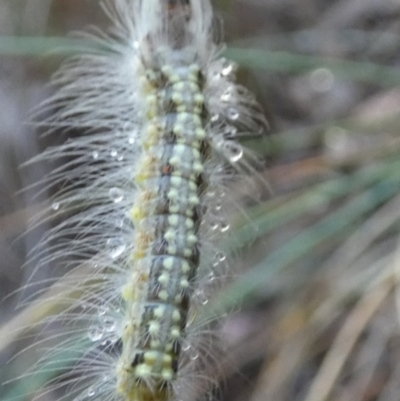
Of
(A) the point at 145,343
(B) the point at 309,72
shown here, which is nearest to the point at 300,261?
(B) the point at 309,72

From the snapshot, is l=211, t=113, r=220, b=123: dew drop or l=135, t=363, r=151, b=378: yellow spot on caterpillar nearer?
l=135, t=363, r=151, b=378: yellow spot on caterpillar

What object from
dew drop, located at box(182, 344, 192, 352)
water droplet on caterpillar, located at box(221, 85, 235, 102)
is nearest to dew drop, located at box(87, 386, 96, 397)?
dew drop, located at box(182, 344, 192, 352)

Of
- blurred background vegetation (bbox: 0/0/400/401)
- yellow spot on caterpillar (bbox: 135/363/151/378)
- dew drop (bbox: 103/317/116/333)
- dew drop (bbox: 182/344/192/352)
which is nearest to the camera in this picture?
yellow spot on caterpillar (bbox: 135/363/151/378)

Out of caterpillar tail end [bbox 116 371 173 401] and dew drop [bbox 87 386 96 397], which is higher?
caterpillar tail end [bbox 116 371 173 401]

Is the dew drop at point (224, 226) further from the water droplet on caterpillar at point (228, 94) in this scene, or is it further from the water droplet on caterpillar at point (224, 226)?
the water droplet on caterpillar at point (228, 94)

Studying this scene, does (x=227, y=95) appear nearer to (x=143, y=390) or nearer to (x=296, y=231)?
(x=143, y=390)

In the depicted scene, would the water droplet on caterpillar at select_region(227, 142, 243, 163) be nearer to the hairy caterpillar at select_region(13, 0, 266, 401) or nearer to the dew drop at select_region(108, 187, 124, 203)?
the hairy caterpillar at select_region(13, 0, 266, 401)

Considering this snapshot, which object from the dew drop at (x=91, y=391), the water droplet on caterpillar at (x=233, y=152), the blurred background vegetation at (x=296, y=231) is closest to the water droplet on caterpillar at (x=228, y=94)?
the water droplet on caterpillar at (x=233, y=152)

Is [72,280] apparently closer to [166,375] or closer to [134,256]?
[134,256]

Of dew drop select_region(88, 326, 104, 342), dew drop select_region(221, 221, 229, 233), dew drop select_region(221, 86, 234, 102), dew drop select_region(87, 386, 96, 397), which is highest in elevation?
dew drop select_region(221, 86, 234, 102)
